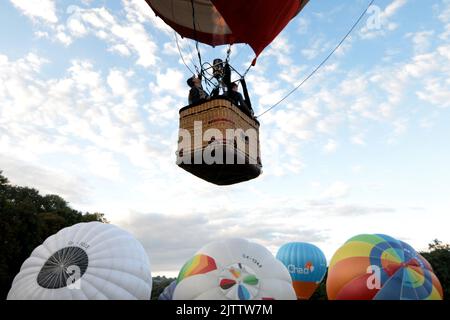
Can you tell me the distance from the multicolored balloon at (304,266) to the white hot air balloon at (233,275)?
9.78m

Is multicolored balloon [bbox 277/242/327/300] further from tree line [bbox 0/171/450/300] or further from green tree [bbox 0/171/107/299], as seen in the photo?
green tree [bbox 0/171/107/299]

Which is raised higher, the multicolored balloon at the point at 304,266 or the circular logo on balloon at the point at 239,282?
the multicolored balloon at the point at 304,266

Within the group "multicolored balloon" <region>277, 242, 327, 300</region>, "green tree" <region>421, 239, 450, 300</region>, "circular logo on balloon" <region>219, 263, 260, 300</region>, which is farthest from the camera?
"green tree" <region>421, 239, 450, 300</region>

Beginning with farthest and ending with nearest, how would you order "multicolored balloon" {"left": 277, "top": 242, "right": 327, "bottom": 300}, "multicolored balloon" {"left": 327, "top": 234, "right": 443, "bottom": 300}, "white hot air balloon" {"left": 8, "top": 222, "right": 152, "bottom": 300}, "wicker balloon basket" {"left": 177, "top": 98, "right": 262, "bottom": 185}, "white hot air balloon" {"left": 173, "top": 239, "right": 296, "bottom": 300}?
"multicolored balloon" {"left": 277, "top": 242, "right": 327, "bottom": 300} → "multicolored balloon" {"left": 327, "top": 234, "right": 443, "bottom": 300} → "white hot air balloon" {"left": 8, "top": 222, "right": 152, "bottom": 300} → "wicker balloon basket" {"left": 177, "top": 98, "right": 262, "bottom": 185} → "white hot air balloon" {"left": 173, "top": 239, "right": 296, "bottom": 300}

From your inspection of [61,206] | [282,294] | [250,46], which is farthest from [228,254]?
[61,206]

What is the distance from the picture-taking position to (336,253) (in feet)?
33.6

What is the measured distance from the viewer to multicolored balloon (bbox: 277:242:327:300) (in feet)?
50.8

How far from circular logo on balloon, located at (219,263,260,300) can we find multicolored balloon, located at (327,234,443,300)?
13.3ft

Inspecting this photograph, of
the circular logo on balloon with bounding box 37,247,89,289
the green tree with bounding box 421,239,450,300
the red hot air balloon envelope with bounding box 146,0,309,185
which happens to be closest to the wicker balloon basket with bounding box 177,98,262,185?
the red hot air balloon envelope with bounding box 146,0,309,185

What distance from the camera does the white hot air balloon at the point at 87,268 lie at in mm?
6923

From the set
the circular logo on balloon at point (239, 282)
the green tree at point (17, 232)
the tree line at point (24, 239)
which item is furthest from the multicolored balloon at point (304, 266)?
the green tree at point (17, 232)

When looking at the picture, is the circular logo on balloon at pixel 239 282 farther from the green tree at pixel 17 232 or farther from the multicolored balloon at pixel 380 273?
the green tree at pixel 17 232

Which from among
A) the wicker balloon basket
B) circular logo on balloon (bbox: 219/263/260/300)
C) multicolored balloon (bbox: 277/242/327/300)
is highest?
the wicker balloon basket
